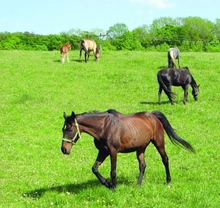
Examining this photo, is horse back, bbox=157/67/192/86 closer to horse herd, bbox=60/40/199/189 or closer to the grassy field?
the grassy field

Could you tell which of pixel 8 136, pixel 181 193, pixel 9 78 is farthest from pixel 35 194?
pixel 9 78

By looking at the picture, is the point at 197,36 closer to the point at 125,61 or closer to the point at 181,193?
the point at 125,61

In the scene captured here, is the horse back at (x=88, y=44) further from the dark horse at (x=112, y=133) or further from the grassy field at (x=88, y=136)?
the dark horse at (x=112, y=133)

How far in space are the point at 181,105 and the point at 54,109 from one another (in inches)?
318

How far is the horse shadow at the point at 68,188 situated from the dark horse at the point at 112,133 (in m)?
0.84

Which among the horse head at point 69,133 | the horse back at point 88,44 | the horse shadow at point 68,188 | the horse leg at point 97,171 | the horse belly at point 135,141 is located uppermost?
the horse back at point 88,44

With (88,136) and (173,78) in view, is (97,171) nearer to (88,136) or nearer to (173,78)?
(88,136)

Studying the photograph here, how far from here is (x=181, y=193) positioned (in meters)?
9.38

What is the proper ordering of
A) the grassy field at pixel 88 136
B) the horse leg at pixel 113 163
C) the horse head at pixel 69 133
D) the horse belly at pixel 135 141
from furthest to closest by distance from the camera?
the horse belly at pixel 135 141 → the grassy field at pixel 88 136 → the horse leg at pixel 113 163 → the horse head at pixel 69 133

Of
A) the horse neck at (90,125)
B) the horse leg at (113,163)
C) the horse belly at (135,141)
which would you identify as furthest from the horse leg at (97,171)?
the horse neck at (90,125)

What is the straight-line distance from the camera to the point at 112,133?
9.26 m

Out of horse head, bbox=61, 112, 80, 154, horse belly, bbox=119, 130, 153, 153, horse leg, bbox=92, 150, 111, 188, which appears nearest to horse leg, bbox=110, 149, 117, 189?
horse leg, bbox=92, 150, 111, 188

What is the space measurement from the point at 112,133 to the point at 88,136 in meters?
9.34

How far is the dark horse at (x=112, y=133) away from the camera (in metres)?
8.95
